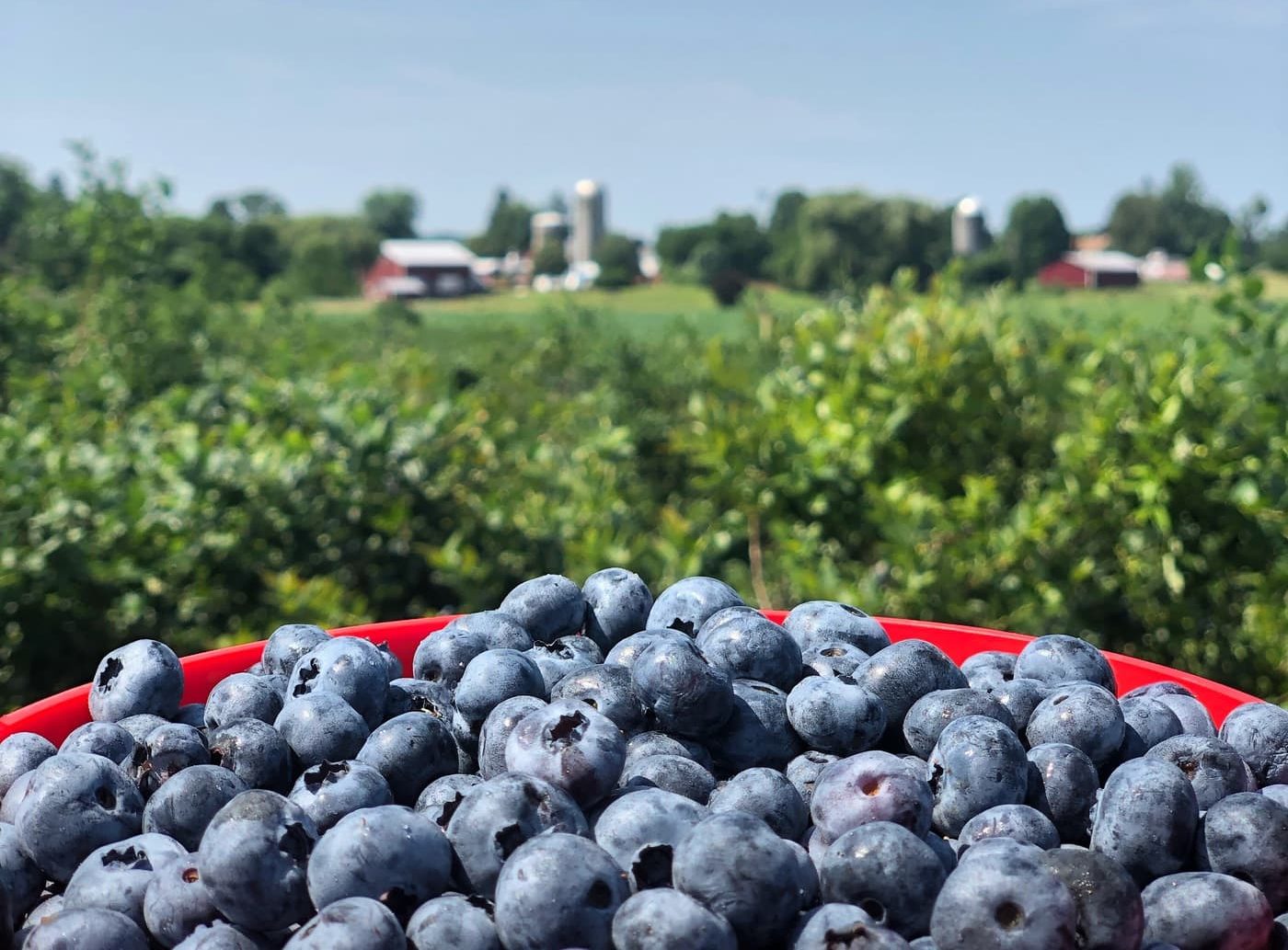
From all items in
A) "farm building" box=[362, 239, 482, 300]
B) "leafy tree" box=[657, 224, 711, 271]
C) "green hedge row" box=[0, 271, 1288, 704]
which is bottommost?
"green hedge row" box=[0, 271, 1288, 704]

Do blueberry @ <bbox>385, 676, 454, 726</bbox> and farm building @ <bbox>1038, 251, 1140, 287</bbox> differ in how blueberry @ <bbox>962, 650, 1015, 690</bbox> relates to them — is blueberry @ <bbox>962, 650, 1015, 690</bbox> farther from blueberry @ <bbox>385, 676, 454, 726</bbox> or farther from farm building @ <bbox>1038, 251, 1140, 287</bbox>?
farm building @ <bbox>1038, 251, 1140, 287</bbox>

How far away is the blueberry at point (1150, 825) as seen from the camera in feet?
2.91

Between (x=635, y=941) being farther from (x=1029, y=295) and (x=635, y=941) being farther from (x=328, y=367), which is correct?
(x=1029, y=295)

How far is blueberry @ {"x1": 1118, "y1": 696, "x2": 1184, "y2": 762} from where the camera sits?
1042mm

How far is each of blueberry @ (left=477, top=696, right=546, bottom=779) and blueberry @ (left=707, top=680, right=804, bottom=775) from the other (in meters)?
0.16

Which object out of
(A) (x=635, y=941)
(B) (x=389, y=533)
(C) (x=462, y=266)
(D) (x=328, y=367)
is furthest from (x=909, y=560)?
(C) (x=462, y=266)

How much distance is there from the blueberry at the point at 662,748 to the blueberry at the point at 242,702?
342mm

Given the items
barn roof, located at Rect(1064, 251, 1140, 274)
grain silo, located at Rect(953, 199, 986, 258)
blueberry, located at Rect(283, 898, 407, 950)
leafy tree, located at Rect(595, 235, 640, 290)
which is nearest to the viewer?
blueberry, located at Rect(283, 898, 407, 950)

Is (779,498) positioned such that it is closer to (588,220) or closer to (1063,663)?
(1063,663)

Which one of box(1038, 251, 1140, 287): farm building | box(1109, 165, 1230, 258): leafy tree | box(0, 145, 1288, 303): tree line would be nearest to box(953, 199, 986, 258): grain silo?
box(0, 145, 1288, 303): tree line

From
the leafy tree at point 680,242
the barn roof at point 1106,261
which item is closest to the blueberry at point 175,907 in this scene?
the leafy tree at point 680,242

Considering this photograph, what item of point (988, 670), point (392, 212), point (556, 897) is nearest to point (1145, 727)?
point (988, 670)

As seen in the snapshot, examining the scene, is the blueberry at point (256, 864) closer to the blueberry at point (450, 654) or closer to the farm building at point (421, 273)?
the blueberry at point (450, 654)

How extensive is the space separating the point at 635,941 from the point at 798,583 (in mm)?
2038
